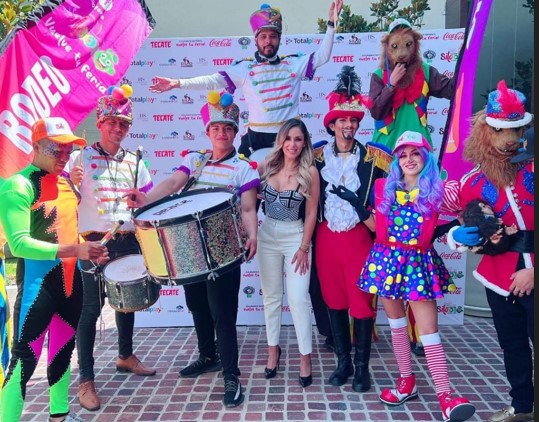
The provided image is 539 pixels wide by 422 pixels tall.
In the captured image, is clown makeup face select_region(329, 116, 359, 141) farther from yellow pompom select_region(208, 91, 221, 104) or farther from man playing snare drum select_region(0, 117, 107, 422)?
man playing snare drum select_region(0, 117, 107, 422)

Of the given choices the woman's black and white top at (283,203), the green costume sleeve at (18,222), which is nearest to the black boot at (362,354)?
the woman's black and white top at (283,203)

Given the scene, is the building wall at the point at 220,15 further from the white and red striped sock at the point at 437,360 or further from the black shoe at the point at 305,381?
the white and red striped sock at the point at 437,360

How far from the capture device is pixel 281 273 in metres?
3.90

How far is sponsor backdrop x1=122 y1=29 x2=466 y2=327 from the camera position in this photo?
5.25 meters

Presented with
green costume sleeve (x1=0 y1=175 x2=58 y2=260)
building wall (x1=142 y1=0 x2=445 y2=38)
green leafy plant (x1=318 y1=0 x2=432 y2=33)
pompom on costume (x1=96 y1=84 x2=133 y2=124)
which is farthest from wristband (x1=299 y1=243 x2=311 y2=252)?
building wall (x1=142 y1=0 x2=445 y2=38)

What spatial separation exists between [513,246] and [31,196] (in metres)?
2.85

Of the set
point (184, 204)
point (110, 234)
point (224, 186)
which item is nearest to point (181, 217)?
point (184, 204)

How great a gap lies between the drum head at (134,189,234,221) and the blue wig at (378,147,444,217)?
3.54 feet

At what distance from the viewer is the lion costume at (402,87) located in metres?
4.08

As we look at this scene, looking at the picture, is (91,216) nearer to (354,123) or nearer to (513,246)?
(354,123)

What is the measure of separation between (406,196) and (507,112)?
0.80 meters

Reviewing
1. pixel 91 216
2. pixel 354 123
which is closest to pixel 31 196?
pixel 91 216

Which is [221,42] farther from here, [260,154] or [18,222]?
[18,222]

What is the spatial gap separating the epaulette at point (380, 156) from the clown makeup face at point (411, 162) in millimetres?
381
